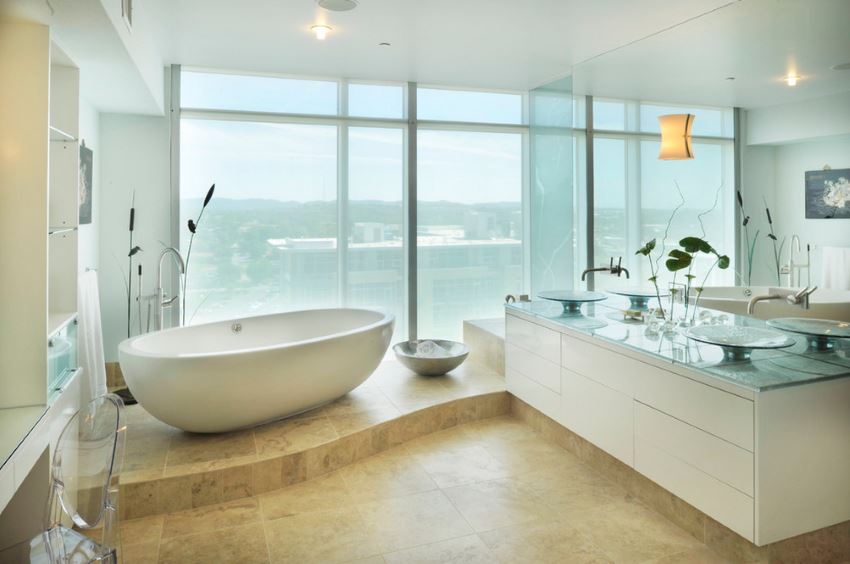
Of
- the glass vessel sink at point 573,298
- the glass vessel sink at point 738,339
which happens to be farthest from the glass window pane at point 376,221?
the glass vessel sink at point 738,339

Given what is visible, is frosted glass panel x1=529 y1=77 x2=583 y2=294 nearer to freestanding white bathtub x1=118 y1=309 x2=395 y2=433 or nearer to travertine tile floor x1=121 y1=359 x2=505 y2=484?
travertine tile floor x1=121 y1=359 x2=505 y2=484

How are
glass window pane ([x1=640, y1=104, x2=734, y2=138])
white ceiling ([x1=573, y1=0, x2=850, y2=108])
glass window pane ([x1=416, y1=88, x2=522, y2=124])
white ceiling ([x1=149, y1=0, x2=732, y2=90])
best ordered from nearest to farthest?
white ceiling ([x1=573, y1=0, x2=850, y2=108])
glass window pane ([x1=640, y1=104, x2=734, y2=138])
white ceiling ([x1=149, y1=0, x2=732, y2=90])
glass window pane ([x1=416, y1=88, x2=522, y2=124])

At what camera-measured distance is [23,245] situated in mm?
2324

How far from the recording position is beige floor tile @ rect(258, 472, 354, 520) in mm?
2746

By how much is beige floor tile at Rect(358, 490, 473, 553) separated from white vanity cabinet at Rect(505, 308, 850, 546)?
2.81ft

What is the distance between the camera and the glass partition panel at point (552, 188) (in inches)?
183

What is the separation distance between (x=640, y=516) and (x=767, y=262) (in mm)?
1309

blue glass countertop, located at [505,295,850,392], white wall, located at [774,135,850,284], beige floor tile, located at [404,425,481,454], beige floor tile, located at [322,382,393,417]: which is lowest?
beige floor tile, located at [404,425,481,454]

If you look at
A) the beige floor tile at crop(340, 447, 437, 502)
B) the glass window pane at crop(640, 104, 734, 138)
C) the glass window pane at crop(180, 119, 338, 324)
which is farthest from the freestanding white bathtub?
the glass window pane at crop(640, 104, 734, 138)

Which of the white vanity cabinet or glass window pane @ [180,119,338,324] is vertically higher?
glass window pane @ [180,119,338,324]

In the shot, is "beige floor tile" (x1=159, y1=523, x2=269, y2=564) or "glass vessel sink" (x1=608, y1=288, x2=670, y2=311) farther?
"glass vessel sink" (x1=608, y1=288, x2=670, y2=311)

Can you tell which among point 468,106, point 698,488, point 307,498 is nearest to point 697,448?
point 698,488

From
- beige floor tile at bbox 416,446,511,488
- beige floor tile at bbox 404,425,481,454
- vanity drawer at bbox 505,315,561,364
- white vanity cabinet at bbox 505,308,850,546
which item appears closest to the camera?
white vanity cabinet at bbox 505,308,850,546

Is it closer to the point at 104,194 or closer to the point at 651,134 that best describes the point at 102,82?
the point at 104,194
